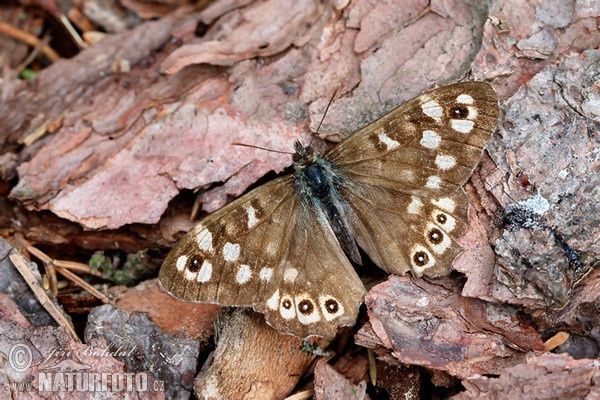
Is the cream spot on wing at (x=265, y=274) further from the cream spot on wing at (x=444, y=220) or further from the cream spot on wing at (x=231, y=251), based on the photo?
the cream spot on wing at (x=444, y=220)

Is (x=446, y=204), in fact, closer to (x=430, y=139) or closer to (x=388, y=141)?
(x=430, y=139)

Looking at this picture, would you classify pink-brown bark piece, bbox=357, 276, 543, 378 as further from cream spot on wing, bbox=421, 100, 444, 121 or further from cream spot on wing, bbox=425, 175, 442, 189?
cream spot on wing, bbox=421, 100, 444, 121

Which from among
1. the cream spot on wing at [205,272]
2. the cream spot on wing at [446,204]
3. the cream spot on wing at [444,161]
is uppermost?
the cream spot on wing at [205,272]

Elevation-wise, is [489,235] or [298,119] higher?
[298,119]

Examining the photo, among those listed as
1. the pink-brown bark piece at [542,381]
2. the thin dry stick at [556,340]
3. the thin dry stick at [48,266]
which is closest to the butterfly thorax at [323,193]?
the pink-brown bark piece at [542,381]

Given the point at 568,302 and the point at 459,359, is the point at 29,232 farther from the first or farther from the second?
the point at 568,302

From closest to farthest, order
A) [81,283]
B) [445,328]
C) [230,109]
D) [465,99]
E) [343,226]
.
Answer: [445,328]
[465,99]
[343,226]
[81,283]
[230,109]

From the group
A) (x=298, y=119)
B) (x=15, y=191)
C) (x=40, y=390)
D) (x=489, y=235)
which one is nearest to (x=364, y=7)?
(x=298, y=119)

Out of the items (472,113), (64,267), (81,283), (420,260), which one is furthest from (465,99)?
(64,267)
